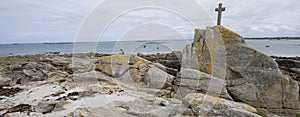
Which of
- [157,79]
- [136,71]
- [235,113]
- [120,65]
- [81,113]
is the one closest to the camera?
[235,113]

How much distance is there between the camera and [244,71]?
8.95 m

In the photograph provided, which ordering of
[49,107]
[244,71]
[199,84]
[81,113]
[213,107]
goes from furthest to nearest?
[244,71] → [199,84] → [49,107] → [81,113] → [213,107]

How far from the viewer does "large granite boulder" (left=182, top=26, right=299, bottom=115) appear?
8.54m

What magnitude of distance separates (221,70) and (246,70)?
1.06 metres

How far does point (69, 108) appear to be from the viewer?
24.0 feet

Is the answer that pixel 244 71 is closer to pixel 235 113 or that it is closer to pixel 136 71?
pixel 235 113

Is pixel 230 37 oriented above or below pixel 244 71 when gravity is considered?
above

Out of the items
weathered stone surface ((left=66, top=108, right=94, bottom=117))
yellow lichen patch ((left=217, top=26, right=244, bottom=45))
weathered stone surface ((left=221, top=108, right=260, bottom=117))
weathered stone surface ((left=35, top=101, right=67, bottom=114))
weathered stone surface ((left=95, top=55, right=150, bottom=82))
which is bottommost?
weathered stone surface ((left=35, top=101, right=67, bottom=114))

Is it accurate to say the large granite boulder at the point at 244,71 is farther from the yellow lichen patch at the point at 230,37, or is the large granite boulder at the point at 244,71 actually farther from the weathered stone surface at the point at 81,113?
the weathered stone surface at the point at 81,113

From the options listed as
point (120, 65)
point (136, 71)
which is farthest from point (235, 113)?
point (120, 65)

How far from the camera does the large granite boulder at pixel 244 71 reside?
8539 millimetres

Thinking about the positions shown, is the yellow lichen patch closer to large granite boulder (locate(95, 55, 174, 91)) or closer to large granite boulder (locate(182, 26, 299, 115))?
large granite boulder (locate(182, 26, 299, 115))

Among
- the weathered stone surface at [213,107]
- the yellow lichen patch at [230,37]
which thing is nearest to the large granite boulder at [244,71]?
the yellow lichen patch at [230,37]

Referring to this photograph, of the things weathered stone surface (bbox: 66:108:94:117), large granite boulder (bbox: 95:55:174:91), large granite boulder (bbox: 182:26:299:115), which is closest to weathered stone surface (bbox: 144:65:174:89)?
large granite boulder (bbox: 95:55:174:91)
